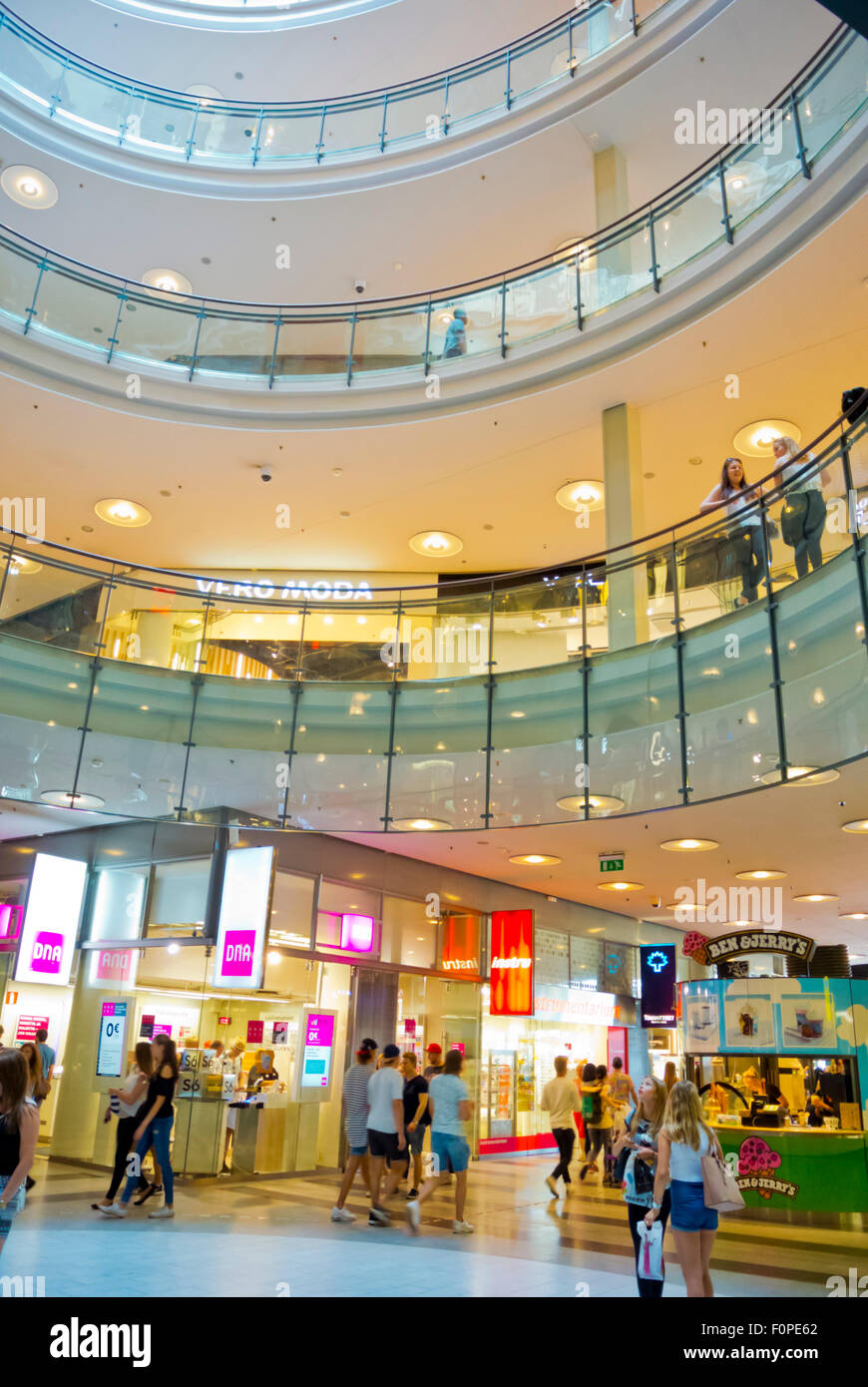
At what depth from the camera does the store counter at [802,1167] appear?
9.78 meters

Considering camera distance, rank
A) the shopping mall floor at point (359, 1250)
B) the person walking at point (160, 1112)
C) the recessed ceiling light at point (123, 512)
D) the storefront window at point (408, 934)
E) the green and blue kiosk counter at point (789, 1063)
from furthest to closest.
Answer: the recessed ceiling light at point (123, 512) < the storefront window at point (408, 934) < the green and blue kiosk counter at point (789, 1063) < the person walking at point (160, 1112) < the shopping mall floor at point (359, 1250)

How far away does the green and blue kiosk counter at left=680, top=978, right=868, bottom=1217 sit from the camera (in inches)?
389

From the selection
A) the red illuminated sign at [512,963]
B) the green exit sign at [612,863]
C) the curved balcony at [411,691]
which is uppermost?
the curved balcony at [411,691]

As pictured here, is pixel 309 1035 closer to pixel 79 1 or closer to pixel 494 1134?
pixel 494 1134

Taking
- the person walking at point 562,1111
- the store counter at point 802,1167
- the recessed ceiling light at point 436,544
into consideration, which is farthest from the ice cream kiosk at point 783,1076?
the recessed ceiling light at point 436,544

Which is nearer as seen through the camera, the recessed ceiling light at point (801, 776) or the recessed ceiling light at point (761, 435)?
the recessed ceiling light at point (801, 776)

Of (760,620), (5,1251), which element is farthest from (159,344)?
(5,1251)

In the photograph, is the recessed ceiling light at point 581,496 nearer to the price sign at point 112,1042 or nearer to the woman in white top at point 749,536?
the woman in white top at point 749,536

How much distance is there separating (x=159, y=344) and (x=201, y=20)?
754cm

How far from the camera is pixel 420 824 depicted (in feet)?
36.9

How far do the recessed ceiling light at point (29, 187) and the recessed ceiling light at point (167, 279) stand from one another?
77.8 inches

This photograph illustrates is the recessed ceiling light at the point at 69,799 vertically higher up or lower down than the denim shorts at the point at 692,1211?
higher up

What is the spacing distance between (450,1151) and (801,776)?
4639 millimetres

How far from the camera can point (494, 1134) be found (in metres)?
16.0
